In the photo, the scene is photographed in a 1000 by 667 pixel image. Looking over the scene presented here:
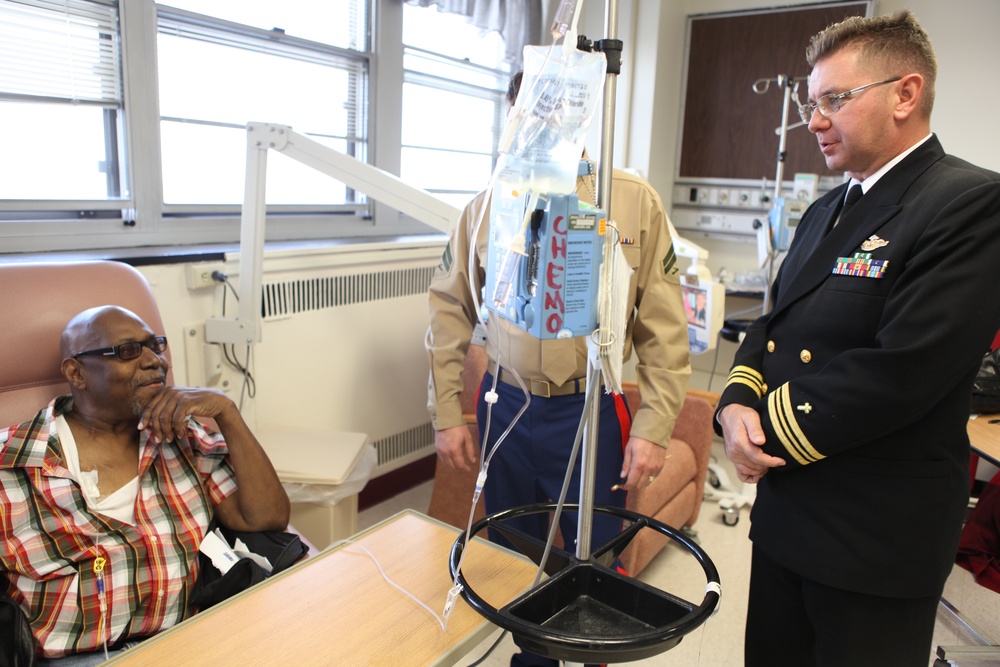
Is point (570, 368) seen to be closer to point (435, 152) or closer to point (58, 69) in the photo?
point (58, 69)

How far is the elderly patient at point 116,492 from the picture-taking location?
4.07 ft

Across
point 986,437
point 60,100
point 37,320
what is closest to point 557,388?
point 37,320

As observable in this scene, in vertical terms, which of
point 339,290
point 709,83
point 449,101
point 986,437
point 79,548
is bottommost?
point 79,548

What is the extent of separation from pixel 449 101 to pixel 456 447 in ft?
8.00

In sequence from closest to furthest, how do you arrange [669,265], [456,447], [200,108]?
1. [669,265]
2. [456,447]
3. [200,108]

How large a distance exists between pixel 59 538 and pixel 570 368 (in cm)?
102

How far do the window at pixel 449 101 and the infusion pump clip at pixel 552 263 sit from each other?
2.66 metres

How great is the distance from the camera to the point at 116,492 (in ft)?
4.44

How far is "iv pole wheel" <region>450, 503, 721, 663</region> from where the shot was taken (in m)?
0.67

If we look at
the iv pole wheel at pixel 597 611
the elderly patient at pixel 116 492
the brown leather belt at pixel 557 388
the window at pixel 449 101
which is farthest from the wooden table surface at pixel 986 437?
the window at pixel 449 101

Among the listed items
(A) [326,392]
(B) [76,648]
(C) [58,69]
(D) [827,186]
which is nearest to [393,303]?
(A) [326,392]

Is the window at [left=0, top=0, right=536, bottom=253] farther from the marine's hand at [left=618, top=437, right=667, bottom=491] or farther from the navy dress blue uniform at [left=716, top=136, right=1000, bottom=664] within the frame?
the navy dress blue uniform at [left=716, top=136, right=1000, bottom=664]

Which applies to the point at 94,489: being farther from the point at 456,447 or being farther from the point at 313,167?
the point at 313,167

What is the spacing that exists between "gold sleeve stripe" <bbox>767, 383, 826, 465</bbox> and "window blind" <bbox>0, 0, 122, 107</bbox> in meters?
2.16
